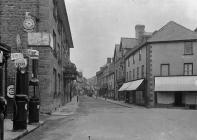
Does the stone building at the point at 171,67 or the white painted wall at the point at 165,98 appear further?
the white painted wall at the point at 165,98

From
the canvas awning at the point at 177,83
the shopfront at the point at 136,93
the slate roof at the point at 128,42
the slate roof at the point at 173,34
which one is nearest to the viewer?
the canvas awning at the point at 177,83

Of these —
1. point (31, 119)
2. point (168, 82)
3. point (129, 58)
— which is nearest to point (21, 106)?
point (31, 119)

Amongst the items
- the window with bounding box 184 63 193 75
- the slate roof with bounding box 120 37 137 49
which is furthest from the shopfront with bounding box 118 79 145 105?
the slate roof with bounding box 120 37 137 49

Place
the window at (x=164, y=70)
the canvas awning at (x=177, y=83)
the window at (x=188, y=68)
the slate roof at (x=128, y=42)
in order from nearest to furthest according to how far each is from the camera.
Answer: the canvas awning at (x=177, y=83)
the window at (x=188, y=68)
the window at (x=164, y=70)
the slate roof at (x=128, y=42)

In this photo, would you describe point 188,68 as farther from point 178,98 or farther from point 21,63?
point 21,63

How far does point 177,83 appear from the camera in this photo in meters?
34.9

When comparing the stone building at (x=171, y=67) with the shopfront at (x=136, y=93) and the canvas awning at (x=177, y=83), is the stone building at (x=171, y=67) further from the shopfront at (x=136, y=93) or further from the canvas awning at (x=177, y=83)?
the shopfront at (x=136, y=93)

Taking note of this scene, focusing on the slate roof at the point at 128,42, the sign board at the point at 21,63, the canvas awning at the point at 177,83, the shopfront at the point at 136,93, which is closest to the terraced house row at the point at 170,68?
the canvas awning at the point at 177,83

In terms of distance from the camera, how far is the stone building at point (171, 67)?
115 ft

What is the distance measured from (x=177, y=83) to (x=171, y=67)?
204 centimetres

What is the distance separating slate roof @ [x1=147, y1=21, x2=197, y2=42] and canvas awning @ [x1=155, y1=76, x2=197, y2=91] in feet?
13.8

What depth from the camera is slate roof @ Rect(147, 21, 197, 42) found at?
3597cm

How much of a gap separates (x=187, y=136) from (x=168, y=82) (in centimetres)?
2412

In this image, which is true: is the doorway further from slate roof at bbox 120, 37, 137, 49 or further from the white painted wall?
slate roof at bbox 120, 37, 137, 49
